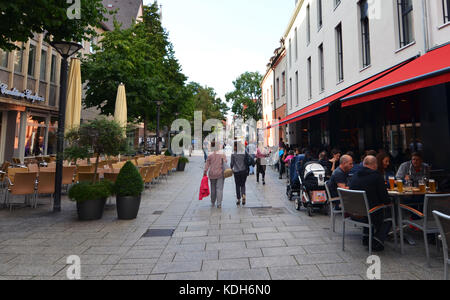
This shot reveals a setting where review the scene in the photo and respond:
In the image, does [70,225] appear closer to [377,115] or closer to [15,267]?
[15,267]

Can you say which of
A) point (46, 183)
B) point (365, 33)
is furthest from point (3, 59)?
point (365, 33)

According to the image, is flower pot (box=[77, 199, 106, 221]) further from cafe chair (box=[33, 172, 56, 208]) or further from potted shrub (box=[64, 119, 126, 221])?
cafe chair (box=[33, 172, 56, 208])

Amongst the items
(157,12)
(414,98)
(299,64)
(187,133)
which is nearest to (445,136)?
(414,98)

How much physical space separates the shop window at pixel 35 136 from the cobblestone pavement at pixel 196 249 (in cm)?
1177

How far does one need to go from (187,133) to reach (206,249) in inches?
1335

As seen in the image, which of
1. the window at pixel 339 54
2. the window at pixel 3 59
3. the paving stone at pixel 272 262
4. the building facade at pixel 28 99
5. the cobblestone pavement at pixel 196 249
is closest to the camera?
the cobblestone pavement at pixel 196 249

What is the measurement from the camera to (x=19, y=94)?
47.3 feet

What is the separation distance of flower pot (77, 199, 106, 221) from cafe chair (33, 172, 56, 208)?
1.81 m

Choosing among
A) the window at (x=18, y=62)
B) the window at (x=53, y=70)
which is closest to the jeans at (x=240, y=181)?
the window at (x=18, y=62)

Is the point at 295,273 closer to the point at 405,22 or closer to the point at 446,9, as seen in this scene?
the point at 446,9

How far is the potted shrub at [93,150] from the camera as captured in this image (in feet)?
19.8

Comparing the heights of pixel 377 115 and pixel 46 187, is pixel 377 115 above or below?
above

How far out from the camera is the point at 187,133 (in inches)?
1480

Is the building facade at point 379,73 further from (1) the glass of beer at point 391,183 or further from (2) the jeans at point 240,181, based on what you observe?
(2) the jeans at point 240,181
